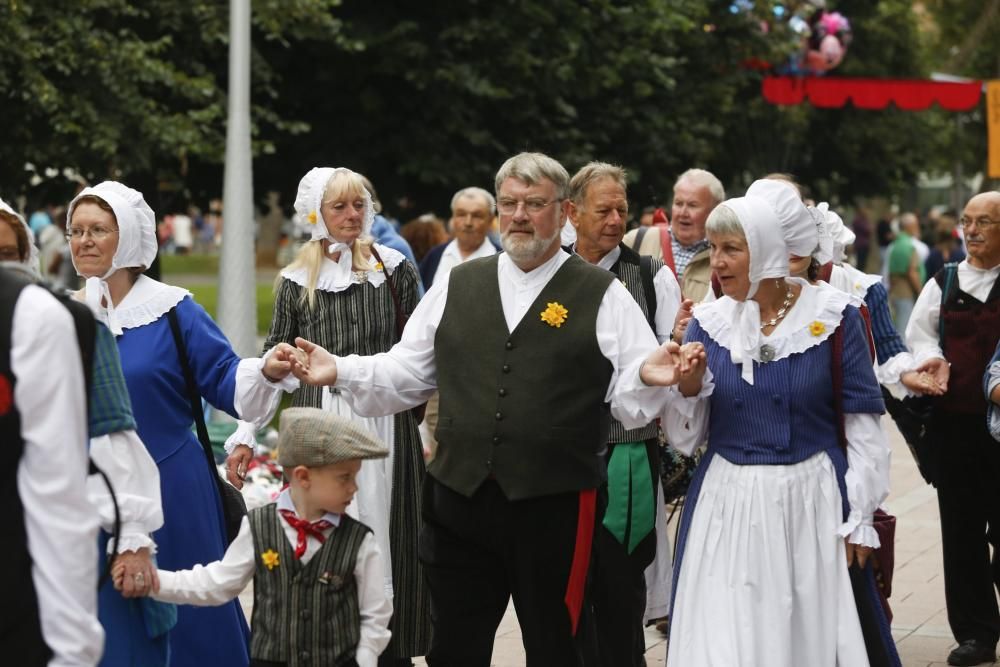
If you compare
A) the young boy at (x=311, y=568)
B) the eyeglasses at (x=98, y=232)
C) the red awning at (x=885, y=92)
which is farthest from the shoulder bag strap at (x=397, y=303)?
the red awning at (x=885, y=92)

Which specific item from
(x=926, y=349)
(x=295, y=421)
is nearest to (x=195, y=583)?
(x=295, y=421)

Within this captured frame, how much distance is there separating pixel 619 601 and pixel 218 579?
6.72ft

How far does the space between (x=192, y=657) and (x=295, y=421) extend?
1.46 metres

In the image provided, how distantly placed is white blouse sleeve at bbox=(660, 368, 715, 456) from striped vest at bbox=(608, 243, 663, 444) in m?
0.97

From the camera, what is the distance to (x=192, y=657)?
18.4 feet

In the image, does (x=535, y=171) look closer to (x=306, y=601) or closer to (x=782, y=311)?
(x=782, y=311)

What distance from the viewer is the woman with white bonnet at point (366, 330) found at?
6641 mm

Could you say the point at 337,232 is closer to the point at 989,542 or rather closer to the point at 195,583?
the point at 195,583

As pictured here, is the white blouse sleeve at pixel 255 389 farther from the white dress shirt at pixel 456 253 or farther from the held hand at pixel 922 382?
the white dress shirt at pixel 456 253

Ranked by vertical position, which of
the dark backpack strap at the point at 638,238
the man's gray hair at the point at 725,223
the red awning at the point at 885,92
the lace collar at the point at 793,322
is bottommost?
the lace collar at the point at 793,322

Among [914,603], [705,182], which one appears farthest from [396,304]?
[914,603]

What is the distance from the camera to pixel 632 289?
6531 mm

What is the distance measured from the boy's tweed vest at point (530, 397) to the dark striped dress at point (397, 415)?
4.93 feet

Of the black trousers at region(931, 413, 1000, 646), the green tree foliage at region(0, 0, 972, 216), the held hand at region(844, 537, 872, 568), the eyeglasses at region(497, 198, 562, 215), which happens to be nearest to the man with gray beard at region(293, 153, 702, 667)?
the eyeglasses at region(497, 198, 562, 215)
